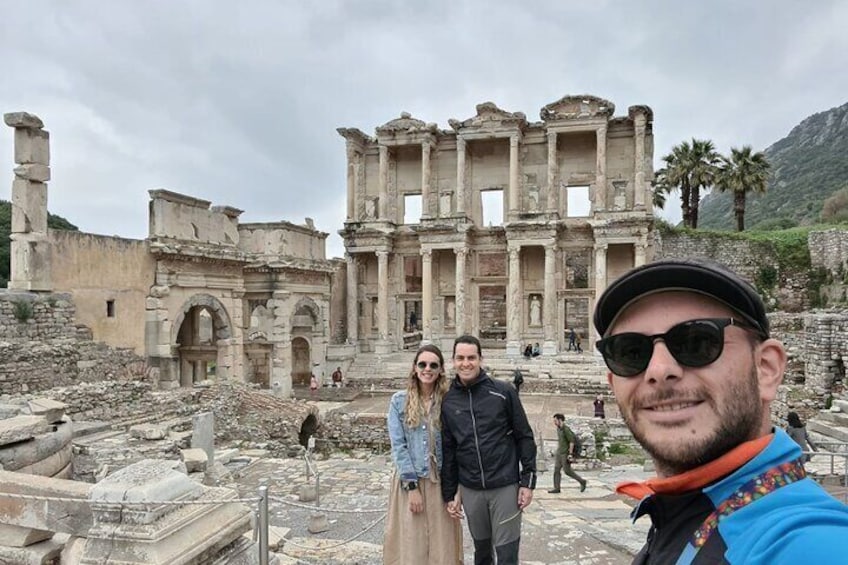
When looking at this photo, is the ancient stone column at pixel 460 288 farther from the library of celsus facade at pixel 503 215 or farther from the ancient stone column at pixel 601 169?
the ancient stone column at pixel 601 169

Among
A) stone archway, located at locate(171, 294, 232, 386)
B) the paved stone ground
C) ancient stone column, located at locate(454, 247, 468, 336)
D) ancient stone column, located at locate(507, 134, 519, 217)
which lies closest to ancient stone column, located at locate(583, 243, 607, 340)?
ancient stone column, located at locate(507, 134, 519, 217)

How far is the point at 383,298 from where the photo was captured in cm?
2873

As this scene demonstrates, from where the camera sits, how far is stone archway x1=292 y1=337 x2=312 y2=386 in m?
26.9

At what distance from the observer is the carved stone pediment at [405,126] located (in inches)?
1148

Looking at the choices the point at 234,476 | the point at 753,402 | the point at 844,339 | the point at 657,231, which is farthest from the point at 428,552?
the point at 657,231

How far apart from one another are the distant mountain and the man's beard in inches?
2053

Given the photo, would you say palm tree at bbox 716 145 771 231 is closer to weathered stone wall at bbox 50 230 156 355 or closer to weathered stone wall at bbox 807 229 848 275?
weathered stone wall at bbox 807 229 848 275

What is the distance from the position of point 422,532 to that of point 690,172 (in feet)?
116

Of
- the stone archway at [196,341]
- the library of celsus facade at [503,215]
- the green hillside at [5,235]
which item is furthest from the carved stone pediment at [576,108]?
the green hillside at [5,235]

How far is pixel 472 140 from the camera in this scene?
94.7 feet

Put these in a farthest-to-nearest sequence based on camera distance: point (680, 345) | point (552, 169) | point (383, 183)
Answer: point (383, 183) < point (552, 169) < point (680, 345)

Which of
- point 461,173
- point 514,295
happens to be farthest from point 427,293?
point 461,173

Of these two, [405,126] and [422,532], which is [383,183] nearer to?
[405,126]

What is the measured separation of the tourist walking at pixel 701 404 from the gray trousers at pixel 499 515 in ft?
9.59
